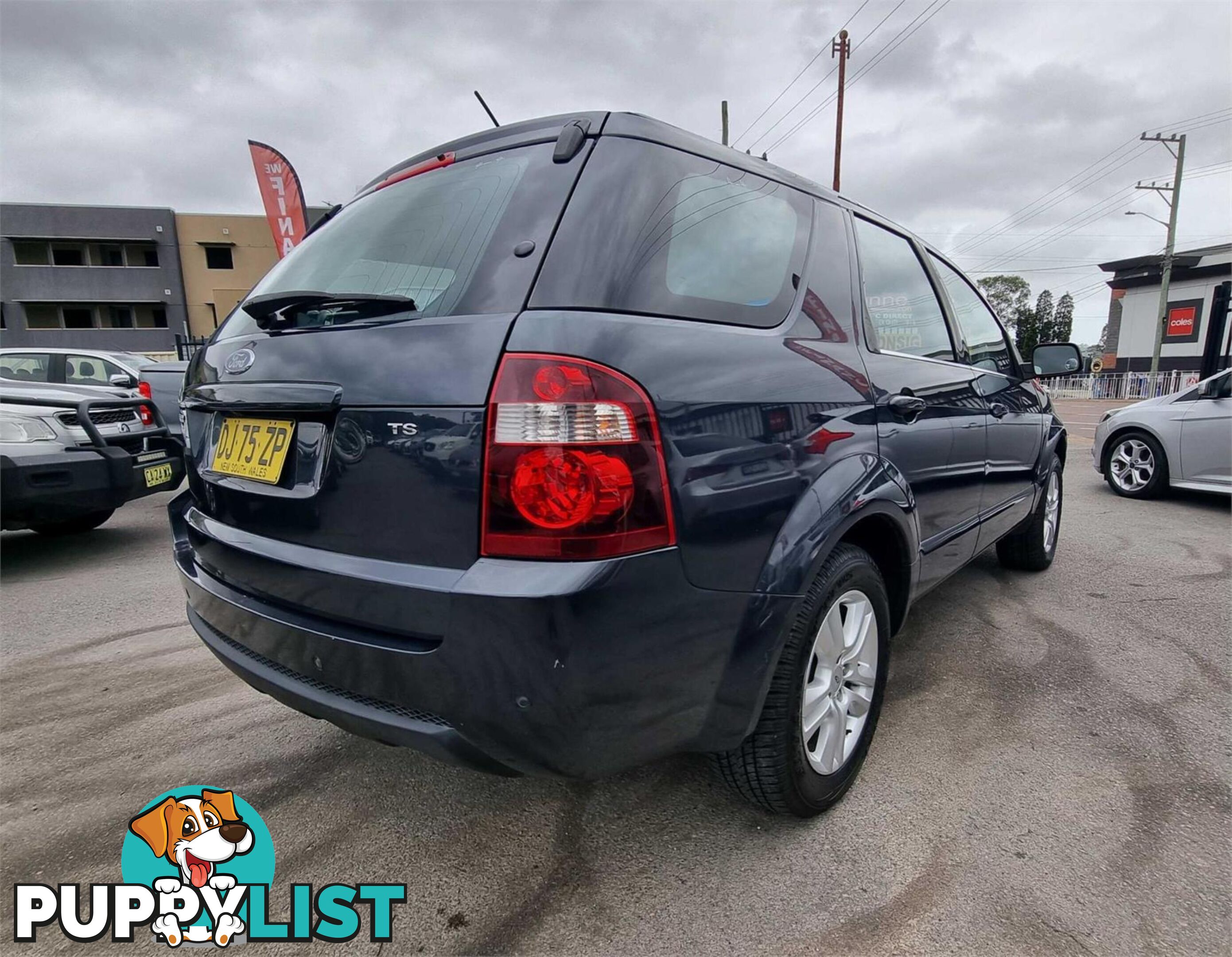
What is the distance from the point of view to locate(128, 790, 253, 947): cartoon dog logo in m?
1.59

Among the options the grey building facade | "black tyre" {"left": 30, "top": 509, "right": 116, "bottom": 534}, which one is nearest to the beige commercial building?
the grey building facade

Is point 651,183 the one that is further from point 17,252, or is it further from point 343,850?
point 17,252

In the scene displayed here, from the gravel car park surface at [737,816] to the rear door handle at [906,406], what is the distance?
1.09 m

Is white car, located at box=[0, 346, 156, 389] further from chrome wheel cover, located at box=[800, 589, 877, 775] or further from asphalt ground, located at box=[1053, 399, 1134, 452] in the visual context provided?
asphalt ground, located at box=[1053, 399, 1134, 452]

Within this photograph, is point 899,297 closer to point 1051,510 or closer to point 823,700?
point 823,700

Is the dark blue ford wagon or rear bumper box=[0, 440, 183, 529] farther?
rear bumper box=[0, 440, 183, 529]

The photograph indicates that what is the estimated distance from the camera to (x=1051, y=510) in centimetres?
414

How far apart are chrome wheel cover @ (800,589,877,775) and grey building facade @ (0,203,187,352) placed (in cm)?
3765

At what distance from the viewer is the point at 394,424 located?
54.1 inches

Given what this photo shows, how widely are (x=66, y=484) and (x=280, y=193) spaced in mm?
8743

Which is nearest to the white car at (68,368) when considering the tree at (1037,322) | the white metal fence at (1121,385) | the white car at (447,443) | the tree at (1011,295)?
the white car at (447,443)

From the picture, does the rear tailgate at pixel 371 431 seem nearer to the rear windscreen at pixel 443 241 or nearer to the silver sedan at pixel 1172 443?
the rear windscreen at pixel 443 241

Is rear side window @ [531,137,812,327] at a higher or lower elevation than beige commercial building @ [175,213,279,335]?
lower

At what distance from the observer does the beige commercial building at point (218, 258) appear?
1307 inches
